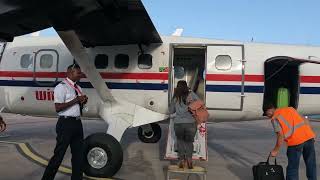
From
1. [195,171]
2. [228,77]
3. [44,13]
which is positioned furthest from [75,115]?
[228,77]

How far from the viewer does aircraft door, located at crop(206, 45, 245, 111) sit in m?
9.39

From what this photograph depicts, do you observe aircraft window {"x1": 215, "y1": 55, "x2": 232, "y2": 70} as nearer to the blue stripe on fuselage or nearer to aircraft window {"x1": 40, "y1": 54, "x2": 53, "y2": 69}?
the blue stripe on fuselage

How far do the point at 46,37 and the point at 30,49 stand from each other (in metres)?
0.62

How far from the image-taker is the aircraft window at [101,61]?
9.83 m

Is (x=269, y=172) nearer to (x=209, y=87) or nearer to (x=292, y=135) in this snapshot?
(x=292, y=135)

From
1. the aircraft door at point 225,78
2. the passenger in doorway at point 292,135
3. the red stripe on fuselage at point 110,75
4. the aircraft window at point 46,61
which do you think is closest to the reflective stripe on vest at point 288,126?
the passenger in doorway at point 292,135

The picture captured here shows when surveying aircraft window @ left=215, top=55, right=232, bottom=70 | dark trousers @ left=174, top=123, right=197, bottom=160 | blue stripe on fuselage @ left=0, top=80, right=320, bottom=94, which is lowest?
dark trousers @ left=174, top=123, right=197, bottom=160

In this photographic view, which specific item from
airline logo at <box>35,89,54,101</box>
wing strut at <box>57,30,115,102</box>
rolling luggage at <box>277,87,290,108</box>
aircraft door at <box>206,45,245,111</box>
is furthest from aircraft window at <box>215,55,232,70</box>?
airline logo at <box>35,89,54,101</box>

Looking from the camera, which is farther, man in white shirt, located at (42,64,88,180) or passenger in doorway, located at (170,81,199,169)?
passenger in doorway, located at (170,81,199,169)

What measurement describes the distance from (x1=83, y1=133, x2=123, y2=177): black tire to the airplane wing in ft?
7.77

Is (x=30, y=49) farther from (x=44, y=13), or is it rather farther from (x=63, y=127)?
(x=63, y=127)

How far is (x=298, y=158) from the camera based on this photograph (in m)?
6.32

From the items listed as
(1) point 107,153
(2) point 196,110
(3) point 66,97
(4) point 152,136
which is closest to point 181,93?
(2) point 196,110

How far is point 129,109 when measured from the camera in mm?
9211
